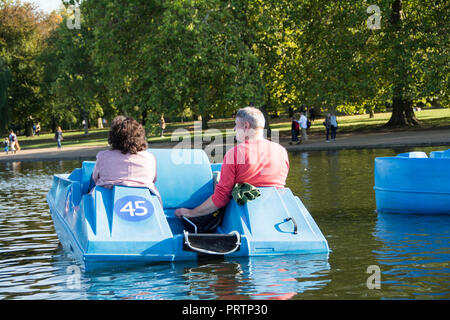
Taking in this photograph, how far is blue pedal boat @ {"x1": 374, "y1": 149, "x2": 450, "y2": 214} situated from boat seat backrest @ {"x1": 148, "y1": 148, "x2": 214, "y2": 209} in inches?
151

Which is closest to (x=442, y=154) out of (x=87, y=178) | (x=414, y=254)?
(x=414, y=254)

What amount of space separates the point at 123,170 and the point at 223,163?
1.20m

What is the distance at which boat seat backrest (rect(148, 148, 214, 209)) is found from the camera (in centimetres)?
929

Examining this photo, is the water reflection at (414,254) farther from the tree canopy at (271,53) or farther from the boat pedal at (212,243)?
the tree canopy at (271,53)

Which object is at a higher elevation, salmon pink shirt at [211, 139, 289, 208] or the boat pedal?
salmon pink shirt at [211, 139, 289, 208]

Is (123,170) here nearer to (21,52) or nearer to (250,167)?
(250,167)

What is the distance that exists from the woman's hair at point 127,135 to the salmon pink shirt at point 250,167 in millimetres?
1075

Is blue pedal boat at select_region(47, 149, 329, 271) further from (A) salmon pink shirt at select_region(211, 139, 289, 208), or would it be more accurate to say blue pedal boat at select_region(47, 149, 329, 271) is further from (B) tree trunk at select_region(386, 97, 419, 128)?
(B) tree trunk at select_region(386, 97, 419, 128)

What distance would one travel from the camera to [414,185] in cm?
1166

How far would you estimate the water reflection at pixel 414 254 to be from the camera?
6492 millimetres

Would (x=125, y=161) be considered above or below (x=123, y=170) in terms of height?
above

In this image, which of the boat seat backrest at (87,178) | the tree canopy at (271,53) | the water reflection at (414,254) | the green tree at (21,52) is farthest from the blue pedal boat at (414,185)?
the green tree at (21,52)

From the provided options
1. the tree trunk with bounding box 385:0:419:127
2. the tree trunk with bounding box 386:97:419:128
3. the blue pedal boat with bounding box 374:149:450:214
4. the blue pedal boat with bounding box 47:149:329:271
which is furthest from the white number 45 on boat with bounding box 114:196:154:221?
the tree trunk with bounding box 386:97:419:128
